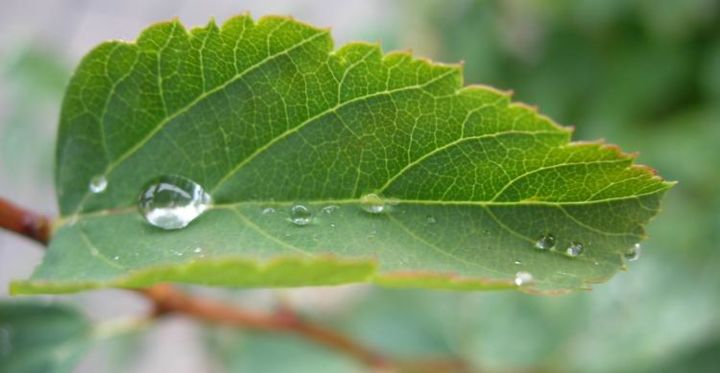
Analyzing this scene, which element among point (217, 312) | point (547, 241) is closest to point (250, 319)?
point (217, 312)

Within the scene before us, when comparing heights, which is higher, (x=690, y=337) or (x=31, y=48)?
(x=31, y=48)

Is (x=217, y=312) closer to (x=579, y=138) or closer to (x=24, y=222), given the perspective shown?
(x=24, y=222)

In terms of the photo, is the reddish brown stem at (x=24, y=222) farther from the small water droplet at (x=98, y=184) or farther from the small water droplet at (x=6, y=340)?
the small water droplet at (x=6, y=340)

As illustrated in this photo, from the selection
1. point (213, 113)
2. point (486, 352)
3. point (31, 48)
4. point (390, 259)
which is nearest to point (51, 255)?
point (213, 113)

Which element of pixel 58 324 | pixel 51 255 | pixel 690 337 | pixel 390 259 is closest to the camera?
pixel 390 259

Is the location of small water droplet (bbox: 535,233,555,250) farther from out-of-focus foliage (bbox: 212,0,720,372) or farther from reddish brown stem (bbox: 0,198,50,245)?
out-of-focus foliage (bbox: 212,0,720,372)

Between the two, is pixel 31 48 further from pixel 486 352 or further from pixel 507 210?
pixel 507 210

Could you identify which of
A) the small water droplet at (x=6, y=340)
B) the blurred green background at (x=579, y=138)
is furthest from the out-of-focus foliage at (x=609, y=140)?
the small water droplet at (x=6, y=340)
